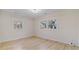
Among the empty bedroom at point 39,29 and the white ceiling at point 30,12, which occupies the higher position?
the white ceiling at point 30,12

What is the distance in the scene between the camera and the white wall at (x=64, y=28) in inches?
69.6

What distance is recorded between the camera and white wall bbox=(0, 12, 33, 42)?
1797 millimetres

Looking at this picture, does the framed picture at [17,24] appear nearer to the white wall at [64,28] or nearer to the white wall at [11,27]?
the white wall at [11,27]

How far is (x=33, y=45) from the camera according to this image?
6.04 feet

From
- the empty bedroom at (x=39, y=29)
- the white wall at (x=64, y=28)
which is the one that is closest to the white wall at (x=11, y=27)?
the empty bedroom at (x=39, y=29)

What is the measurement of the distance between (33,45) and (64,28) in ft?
1.92

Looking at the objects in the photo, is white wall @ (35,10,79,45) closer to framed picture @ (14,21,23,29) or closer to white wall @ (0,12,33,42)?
white wall @ (0,12,33,42)

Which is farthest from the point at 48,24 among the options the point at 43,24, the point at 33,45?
the point at 33,45

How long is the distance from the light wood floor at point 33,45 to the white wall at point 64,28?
77 millimetres

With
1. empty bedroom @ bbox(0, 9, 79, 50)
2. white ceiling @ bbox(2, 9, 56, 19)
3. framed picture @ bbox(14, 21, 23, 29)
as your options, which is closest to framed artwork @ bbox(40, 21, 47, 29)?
empty bedroom @ bbox(0, 9, 79, 50)

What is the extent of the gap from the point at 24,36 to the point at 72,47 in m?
0.82
